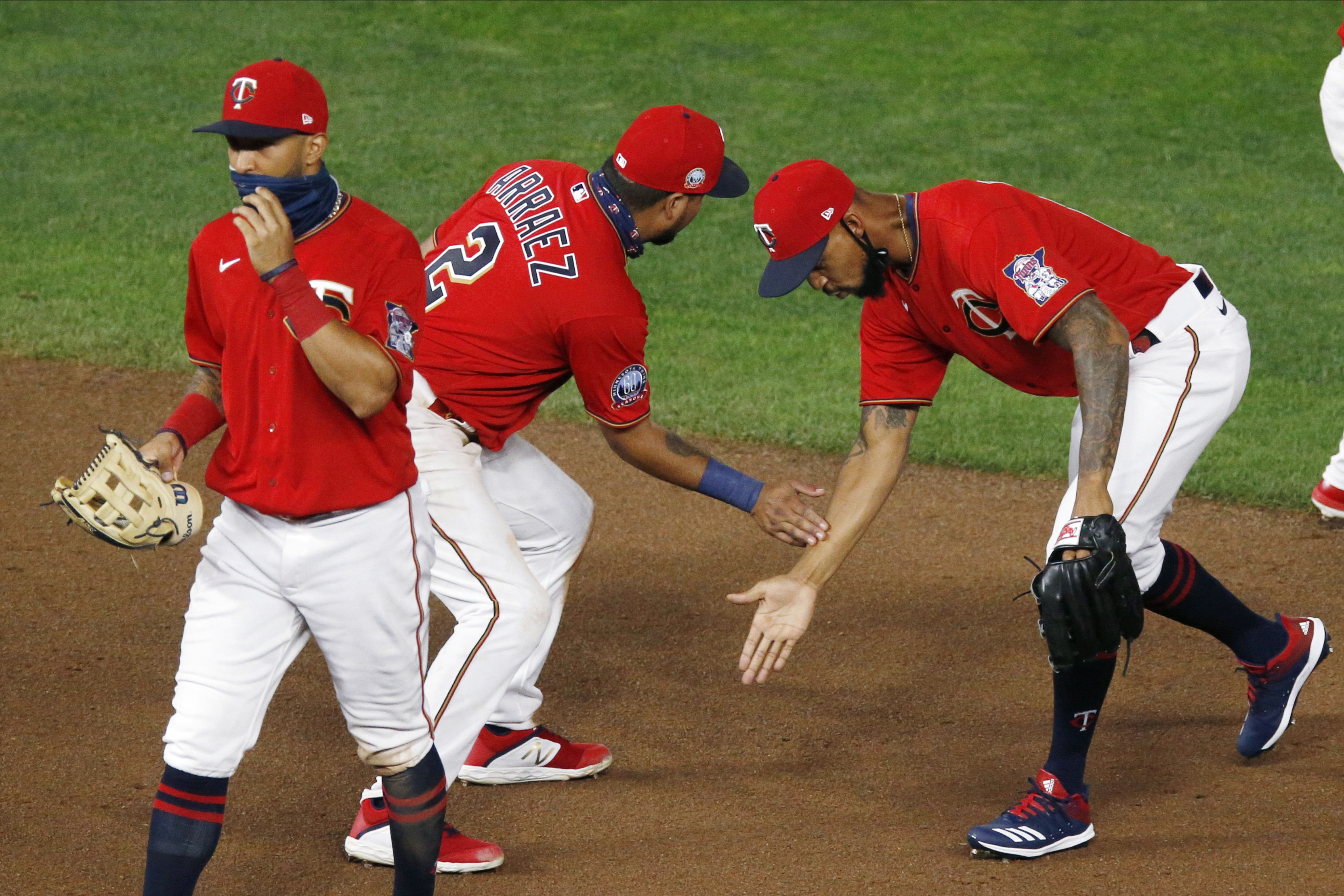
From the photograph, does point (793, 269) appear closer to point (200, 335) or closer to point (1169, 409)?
point (1169, 409)

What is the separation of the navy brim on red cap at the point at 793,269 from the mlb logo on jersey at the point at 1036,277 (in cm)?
52

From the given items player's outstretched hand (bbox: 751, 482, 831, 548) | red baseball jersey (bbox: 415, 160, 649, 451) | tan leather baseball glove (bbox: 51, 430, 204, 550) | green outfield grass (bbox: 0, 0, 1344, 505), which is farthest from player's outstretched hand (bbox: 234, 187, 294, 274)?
green outfield grass (bbox: 0, 0, 1344, 505)

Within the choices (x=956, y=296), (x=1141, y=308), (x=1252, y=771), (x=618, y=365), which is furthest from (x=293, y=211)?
(x=1252, y=771)

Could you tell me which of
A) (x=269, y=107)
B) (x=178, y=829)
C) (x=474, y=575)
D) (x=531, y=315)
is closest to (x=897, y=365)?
(x=531, y=315)

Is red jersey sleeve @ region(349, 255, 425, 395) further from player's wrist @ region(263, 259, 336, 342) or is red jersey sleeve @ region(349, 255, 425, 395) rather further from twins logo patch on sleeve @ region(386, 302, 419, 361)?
player's wrist @ region(263, 259, 336, 342)

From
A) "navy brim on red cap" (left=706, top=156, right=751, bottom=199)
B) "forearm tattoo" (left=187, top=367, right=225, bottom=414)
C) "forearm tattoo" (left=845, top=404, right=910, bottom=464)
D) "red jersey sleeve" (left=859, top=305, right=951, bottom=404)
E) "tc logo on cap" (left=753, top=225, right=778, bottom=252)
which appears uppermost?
"navy brim on red cap" (left=706, top=156, right=751, bottom=199)

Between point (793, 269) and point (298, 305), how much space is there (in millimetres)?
1572

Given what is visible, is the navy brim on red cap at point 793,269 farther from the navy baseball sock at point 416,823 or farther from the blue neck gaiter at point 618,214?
the navy baseball sock at point 416,823

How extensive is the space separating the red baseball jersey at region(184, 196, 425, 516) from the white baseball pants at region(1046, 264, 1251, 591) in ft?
6.14

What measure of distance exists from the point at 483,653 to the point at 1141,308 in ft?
6.94

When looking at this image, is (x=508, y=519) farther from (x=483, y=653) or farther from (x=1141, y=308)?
(x=1141, y=308)

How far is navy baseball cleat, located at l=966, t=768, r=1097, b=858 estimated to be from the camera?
420 centimetres

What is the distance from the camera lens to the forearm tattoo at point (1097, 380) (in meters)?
3.92

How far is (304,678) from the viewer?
534cm
